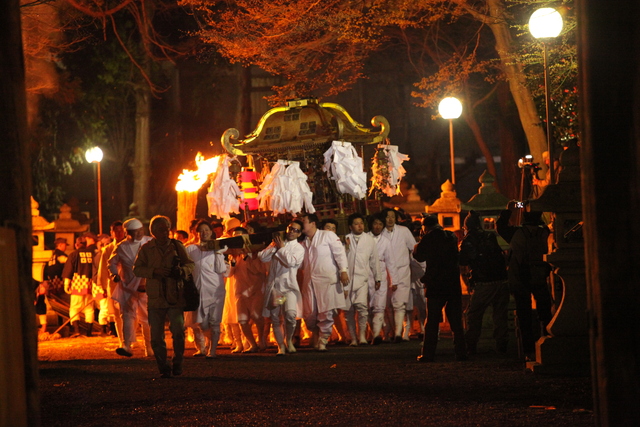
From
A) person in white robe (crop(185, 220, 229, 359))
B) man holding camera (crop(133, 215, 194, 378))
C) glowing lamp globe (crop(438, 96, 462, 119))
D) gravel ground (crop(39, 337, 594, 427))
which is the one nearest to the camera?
gravel ground (crop(39, 337, 594, 427))

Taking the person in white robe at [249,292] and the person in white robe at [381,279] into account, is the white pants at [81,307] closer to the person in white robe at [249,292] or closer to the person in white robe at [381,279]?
the person in white robe at [249,292]

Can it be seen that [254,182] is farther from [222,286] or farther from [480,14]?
[480,14]

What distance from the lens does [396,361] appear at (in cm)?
1260

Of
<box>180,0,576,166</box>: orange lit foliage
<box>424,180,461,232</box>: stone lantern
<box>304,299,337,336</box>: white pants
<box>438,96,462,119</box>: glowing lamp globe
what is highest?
<box>180,0,576,166</box>: orange lit foliage

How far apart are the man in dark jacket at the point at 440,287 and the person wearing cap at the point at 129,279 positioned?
14.4 feet

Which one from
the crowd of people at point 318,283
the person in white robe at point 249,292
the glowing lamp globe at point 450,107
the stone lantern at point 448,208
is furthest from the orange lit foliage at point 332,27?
the person in white robe at point 249,292

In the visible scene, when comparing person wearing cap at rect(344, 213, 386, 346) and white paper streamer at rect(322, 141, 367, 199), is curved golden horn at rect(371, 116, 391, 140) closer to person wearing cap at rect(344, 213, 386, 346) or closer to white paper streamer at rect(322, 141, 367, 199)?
white paper streamer at rect(322, 141, 367, 199)

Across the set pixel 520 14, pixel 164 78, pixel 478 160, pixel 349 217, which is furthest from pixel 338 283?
pixel 478 160

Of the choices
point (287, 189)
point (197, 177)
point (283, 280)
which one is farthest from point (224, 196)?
point (283, 280)

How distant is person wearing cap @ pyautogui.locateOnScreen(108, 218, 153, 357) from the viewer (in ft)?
46.7

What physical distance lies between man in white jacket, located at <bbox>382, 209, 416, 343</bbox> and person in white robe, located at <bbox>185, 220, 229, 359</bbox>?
10.2 ft

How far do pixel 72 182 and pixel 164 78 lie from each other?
5895 millimetres

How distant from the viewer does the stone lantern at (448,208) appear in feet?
70.6

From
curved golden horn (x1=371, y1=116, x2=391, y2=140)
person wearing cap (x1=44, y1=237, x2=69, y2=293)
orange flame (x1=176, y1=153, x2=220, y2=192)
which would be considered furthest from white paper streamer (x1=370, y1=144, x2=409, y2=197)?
person wearing cap (x1=44, y1=237, x2=69, y2=293)
